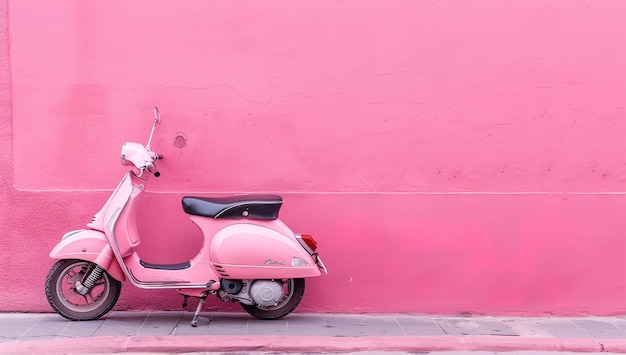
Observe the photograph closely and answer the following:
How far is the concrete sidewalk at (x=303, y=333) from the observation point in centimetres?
521

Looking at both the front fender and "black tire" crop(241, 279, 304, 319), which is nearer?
the front fender

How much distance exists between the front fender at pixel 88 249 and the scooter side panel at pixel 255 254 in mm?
852

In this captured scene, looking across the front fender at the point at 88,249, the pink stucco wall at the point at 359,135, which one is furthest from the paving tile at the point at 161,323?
the front fender at the point at 88,249

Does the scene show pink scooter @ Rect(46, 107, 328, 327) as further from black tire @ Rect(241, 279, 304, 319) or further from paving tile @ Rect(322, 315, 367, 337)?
paving tile @ Rect(322, 315, 367, 337)

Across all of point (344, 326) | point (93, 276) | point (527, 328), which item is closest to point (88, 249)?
point (93, 276)

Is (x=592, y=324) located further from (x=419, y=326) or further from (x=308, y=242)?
(x=308, y=242)

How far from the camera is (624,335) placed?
5.75 metres

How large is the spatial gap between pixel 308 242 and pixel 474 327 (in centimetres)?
167

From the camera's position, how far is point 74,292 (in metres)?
5.68

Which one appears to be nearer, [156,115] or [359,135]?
[156,115]

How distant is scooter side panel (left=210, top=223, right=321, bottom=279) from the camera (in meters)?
5.60

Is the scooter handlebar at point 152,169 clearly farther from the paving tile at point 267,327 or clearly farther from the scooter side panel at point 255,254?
the paving tile at point 267,327

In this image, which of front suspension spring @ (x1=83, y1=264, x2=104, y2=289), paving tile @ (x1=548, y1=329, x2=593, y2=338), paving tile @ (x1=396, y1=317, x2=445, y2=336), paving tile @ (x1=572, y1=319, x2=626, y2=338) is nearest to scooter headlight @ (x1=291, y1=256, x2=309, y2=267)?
paving tile @ (x1=396, y1=317, x2=445, y2=336)

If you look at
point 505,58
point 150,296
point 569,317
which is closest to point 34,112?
point 150,296
